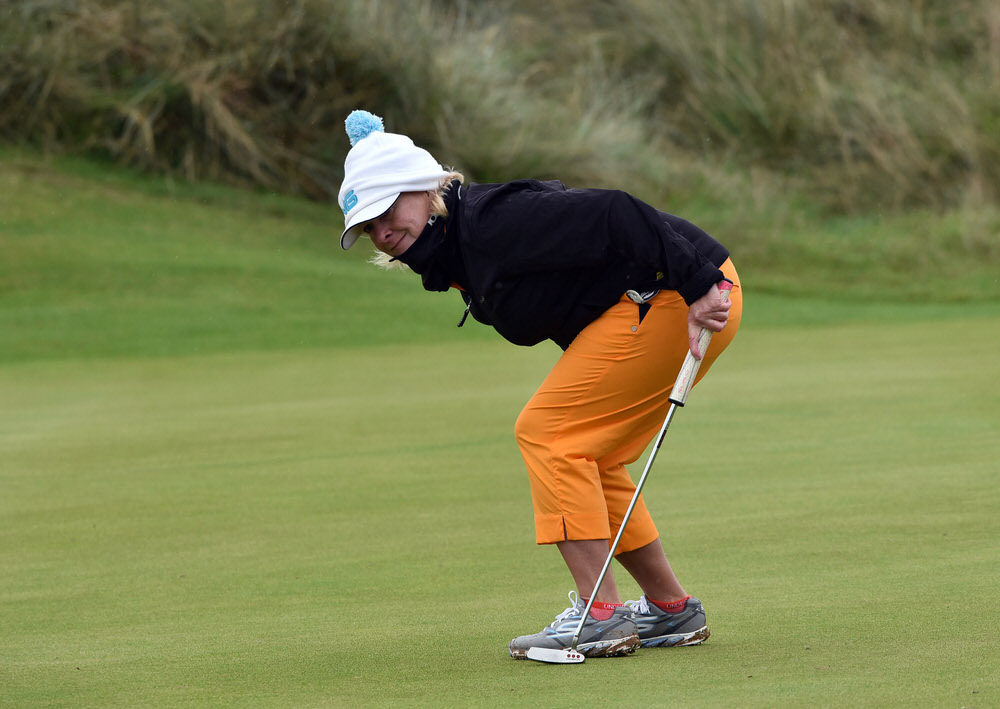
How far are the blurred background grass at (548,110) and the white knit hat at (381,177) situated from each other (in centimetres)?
1878

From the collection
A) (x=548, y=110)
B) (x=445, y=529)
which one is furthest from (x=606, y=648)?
(x=548, y=110)

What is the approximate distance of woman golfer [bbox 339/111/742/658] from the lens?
12.5 ft

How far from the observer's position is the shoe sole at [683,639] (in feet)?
13.0

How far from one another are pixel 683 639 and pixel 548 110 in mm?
22714

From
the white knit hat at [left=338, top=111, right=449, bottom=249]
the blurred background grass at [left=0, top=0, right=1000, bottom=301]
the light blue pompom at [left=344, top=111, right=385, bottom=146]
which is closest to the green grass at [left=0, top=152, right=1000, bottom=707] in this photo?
the white knit hat at [left=338, top=111, right=449, bottom=249]

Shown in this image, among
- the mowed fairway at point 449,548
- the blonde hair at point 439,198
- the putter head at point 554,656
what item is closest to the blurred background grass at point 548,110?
the mowed fairway at point 449,548

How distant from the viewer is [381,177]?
3875 millimetres

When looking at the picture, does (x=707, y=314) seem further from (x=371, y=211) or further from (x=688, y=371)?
(x=371, y=211)

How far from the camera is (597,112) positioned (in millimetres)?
Answer: 27125

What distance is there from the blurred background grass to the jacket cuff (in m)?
18.7

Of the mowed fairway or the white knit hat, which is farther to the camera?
the white knit hat

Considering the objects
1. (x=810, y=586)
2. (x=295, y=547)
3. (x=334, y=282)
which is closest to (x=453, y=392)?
(x=295, y=547)

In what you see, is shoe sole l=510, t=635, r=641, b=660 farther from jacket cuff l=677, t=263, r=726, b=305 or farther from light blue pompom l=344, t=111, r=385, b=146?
light blue pompom l=344, t=111, r=385, b=146

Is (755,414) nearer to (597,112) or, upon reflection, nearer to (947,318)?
(947,318)
